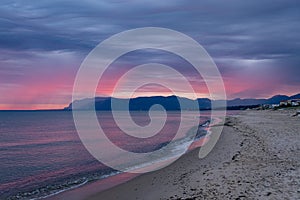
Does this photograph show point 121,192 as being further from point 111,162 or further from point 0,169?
point 0,169

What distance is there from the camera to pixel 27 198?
13.0m

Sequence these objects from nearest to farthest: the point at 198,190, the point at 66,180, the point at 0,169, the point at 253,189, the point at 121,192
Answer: the point at 253,189 → the point at 198,190 → the point at 121,192 → the point at 66,180 → the point at 0,169

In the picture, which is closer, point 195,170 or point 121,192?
point 121,192

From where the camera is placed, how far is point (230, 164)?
15258 mm

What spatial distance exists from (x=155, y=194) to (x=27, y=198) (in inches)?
226

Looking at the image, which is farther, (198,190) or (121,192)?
(121,192)

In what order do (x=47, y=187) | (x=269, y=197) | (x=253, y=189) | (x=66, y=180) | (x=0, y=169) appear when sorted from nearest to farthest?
(x=269, y=197)
(x=253, y=189)
(x=47, y=187)
(x=66, y=180)
(x=0, y=169)

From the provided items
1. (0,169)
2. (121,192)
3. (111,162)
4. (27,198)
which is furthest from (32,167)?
(121,192)

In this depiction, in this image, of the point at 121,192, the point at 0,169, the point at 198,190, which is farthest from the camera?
the point at 0,169

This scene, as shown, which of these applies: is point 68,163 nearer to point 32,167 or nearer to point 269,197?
point 32,167

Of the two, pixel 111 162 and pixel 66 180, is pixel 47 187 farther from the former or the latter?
pixel 111 162

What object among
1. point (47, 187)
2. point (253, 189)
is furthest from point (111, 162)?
point (253, 189)

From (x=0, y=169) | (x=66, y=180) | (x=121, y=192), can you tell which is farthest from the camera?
(x=0, y=169)

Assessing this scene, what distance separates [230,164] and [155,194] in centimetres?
518
